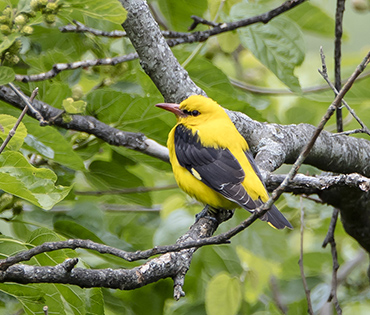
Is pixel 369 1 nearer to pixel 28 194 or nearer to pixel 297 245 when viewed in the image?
pixel 297 245

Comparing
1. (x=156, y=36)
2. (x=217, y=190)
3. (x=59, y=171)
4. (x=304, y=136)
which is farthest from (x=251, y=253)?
(x=156, y=36)

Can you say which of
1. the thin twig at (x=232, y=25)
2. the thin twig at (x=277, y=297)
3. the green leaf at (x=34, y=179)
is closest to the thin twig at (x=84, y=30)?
the thin twig at (x=232, y=25)

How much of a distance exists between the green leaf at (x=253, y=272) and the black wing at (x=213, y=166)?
63cm

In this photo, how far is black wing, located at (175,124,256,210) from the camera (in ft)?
9.30

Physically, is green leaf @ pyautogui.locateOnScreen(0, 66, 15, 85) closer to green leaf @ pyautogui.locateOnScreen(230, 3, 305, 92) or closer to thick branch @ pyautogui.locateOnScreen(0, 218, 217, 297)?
thick branch @ pyautogui.locateOnScreen(0, 218, 217, 297)

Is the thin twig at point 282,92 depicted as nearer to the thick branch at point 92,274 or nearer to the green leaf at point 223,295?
the green leaf at point 223,295

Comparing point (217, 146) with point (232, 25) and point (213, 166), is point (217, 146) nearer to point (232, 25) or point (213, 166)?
point (213, 166)

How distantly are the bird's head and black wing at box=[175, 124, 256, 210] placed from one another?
10 centimetres

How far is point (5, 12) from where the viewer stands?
2520 mm

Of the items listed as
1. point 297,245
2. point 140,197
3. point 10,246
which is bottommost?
point 297,245

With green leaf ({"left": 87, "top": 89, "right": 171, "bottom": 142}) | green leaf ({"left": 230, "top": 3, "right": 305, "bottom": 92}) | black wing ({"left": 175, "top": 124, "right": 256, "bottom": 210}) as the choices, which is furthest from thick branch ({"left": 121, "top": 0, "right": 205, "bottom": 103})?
green leaf ({"left": 230, "top": 3, "right": 305, "bottom": 92})

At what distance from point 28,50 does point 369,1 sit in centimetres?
272

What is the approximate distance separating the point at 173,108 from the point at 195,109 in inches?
8.5

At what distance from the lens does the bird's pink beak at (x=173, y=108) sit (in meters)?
3.12
